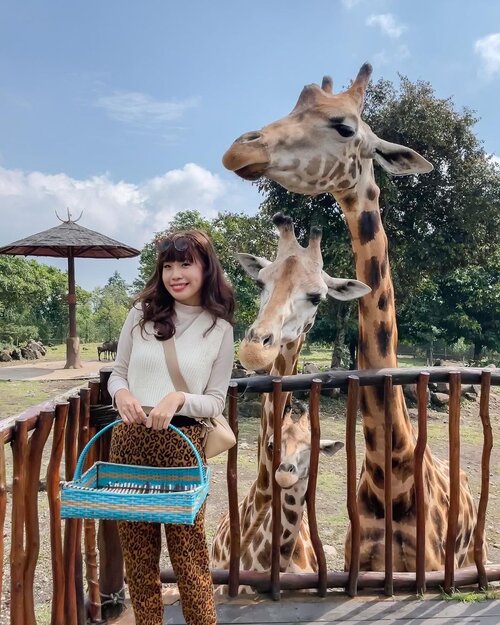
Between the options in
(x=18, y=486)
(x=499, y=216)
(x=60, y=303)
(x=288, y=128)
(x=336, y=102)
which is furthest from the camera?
(x=60, y=303)

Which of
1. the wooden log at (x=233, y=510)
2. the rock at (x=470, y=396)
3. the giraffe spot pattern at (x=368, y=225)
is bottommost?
the rock at (x=470, y=396)

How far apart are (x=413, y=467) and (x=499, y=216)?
10190 mm

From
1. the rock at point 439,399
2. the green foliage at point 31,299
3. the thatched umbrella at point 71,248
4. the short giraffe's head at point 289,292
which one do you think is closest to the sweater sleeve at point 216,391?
the short giraffe's head at point 289,292

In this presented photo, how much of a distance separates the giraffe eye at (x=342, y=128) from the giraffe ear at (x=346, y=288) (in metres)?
0.72

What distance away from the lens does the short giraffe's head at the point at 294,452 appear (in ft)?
8.61

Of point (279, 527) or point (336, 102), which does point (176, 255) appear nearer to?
point (336, 102)

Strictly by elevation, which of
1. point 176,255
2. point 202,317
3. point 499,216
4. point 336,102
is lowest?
point 202,317

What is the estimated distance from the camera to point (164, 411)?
1783mm

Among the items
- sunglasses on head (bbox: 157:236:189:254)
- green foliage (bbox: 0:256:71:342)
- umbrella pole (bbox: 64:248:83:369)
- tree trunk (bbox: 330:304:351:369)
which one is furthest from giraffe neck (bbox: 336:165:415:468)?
green foliage (bbox: 0:256:71:342)

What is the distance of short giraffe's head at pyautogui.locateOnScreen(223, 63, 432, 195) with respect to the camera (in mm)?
2275

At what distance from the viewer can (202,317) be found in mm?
2023

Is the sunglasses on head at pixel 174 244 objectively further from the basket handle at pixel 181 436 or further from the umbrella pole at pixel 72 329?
the umbrella pole at pixel 72 329

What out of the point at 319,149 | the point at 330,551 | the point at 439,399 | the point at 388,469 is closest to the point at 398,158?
the point at 319,149

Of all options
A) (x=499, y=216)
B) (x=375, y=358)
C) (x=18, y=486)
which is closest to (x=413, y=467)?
(x=375, y=358)
